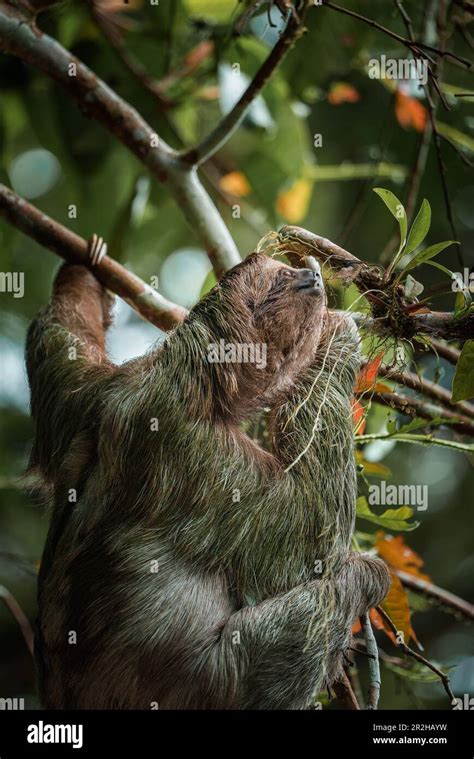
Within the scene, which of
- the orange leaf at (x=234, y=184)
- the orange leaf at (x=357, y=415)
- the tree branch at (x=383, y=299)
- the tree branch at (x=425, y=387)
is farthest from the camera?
the orange leaf at (x=234, y=184)

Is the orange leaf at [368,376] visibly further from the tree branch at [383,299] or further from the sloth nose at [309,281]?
the sloth nose at [309,281]

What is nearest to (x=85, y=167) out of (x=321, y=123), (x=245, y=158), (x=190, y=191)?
(x=245, y=158)

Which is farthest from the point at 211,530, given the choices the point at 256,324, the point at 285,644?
the point at 256,324

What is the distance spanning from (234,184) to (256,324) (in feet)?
15.8

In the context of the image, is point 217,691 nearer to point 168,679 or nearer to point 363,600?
point 168,679

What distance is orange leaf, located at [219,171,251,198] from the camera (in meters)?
9.06

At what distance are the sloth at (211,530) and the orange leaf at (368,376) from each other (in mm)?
298

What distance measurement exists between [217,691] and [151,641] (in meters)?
0.40

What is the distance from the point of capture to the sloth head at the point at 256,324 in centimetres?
457

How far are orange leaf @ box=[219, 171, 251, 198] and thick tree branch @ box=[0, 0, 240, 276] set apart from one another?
282cm

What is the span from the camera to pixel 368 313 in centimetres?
494

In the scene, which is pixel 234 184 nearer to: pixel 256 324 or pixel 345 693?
pixel 256 324

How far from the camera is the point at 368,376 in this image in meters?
5.13

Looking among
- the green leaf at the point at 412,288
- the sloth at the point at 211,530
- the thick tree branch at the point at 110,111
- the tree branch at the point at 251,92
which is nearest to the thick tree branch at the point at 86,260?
the thick tree branch at the point at 110,111
